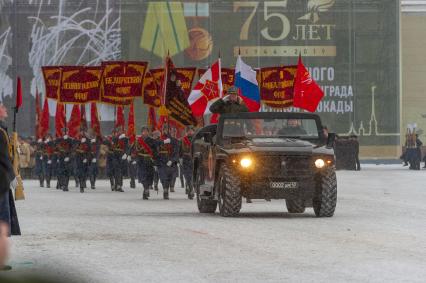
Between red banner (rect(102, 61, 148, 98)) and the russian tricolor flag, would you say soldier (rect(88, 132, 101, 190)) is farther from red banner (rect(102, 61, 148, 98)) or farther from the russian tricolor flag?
the russian tricolor flag

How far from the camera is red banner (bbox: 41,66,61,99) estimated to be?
40.4 metres

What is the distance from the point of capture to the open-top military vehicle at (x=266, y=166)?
18.1 meters

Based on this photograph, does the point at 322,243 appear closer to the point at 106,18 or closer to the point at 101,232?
the point at 101,232

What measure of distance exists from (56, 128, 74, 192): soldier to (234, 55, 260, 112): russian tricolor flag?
5769 millimetres

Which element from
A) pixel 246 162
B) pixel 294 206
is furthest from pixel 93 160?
pixel 246 162

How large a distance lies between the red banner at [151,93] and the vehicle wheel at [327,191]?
2052 cm

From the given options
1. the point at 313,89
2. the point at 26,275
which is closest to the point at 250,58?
the point at 313,89

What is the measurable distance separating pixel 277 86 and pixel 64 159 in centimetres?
626

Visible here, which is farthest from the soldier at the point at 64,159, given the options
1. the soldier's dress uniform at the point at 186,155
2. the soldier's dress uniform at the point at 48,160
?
the soldier's dress uniform at the point at 186,155

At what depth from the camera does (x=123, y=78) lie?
38188mm

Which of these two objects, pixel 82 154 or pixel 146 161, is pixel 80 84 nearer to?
pixel 82 154

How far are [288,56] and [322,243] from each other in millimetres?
55331

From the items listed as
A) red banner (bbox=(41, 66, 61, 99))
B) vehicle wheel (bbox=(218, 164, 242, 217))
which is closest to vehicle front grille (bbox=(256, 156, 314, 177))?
vehicle wheel (bbox=(218, 164, 242, 217))

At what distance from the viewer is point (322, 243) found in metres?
13.4
